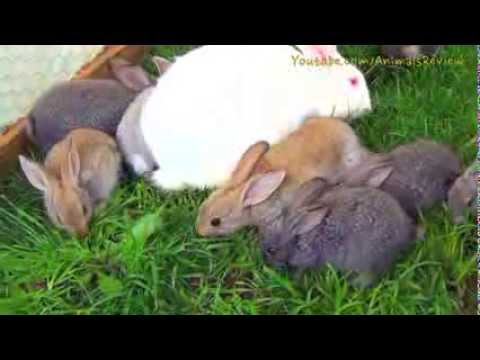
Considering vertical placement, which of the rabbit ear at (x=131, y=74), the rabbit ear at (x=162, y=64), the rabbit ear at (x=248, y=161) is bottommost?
the rabbit ear at (x=248, y=161)

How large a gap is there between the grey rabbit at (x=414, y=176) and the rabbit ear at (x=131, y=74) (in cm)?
60

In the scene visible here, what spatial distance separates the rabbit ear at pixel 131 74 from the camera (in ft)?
6.53

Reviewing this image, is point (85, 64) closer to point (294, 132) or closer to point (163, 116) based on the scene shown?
point (163, 116)

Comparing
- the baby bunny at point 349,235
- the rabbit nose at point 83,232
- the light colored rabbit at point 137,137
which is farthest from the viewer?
the light colored rabbit at point 137,137

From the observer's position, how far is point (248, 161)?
5.86ft

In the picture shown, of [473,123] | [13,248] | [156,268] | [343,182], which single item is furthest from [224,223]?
[473,123]

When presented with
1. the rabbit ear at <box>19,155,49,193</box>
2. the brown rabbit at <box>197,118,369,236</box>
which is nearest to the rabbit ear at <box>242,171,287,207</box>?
A: the brown rabbit at <box>197,118,369,236</box>

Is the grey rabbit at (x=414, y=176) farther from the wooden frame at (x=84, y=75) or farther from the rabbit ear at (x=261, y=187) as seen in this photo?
the wooden frame at (x=84, y=75)

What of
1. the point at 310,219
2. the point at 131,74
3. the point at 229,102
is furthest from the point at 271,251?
the point at 131,74

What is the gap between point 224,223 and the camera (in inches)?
70.2

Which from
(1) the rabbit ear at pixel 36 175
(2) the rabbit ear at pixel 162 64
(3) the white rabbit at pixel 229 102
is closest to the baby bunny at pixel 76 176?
(1) the rabbit ear at pixel 36 175

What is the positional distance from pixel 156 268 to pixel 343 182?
0.48 m

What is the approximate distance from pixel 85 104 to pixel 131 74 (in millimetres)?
147

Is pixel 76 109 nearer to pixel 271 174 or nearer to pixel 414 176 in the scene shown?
pixel 271 174
